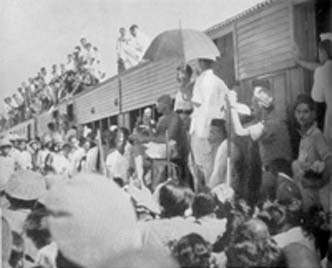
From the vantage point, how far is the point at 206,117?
8.08ft

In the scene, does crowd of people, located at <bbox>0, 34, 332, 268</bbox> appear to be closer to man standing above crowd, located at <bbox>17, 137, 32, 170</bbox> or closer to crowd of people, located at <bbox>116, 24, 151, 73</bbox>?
man standing above crowd, located at <bbox>17, 137, 32, 170</bbox>

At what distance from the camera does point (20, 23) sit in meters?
2.47

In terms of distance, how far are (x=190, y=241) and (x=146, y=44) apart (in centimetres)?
81

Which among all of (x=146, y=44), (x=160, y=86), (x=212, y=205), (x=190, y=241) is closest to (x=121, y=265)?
(x=190, y=241)

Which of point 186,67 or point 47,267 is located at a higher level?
point 186,67

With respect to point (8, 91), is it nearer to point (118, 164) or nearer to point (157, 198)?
point (118, 164)

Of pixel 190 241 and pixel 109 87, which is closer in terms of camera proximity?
pixel 190 241

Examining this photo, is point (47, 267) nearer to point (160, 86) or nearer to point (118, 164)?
point (118, 164)

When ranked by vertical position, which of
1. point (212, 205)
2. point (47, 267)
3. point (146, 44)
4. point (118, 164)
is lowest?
point (47, 267)

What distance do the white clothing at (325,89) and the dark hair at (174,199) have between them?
24.7 inches

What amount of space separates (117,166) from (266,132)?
2.05 ft

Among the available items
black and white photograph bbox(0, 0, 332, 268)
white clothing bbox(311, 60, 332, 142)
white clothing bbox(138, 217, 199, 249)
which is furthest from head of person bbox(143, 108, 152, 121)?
white clothing bbox(311, 60, 332, 142)

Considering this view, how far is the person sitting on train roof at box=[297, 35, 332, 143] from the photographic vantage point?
8.11ft

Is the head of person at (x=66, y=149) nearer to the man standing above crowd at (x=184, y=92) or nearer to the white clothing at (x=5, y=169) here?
the white clothing at (x=5, y=169)
